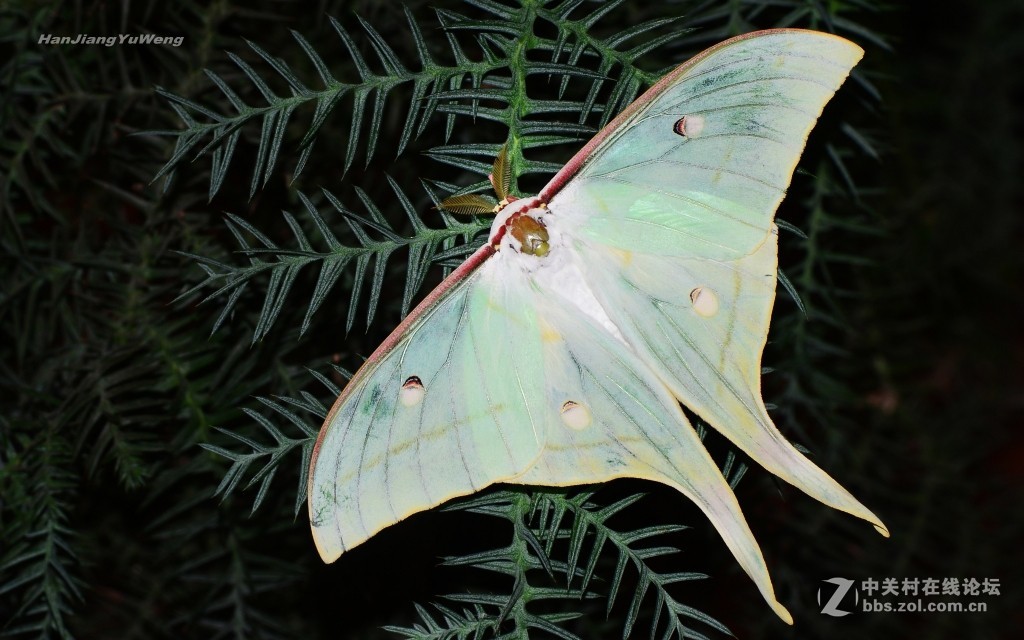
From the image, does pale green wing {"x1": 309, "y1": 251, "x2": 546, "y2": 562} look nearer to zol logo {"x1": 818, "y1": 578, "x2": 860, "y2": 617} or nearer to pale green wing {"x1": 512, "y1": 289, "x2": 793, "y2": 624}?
pale green wing {"x1": 512, "y1": 289, "x2": 793, "y2": 624}

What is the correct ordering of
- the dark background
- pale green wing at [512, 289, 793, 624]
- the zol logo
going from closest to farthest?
pale green wing at [512, 289, 793, 624]
the dark background
the zol logo

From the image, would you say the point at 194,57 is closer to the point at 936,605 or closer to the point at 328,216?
the point at 328,216

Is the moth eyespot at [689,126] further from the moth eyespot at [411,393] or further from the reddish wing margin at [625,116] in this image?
the moth eyespot at [411,393]

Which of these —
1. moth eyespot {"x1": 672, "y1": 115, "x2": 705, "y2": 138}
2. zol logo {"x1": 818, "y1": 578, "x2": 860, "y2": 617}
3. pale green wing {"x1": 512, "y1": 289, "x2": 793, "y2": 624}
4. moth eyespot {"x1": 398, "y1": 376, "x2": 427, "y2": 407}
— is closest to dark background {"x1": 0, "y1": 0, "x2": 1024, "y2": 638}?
zol logo {"x1": 818, "y1": 578, "x2": 860, "y2": 617}

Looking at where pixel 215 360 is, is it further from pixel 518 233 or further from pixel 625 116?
pixel 625 116

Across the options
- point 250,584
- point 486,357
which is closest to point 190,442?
point 250,584

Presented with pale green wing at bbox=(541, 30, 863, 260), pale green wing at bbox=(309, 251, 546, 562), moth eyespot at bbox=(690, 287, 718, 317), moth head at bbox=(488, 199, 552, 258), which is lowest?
pale green wing at bbox=(309, 251, 546, 562)

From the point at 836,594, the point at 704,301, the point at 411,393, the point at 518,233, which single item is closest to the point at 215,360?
the point at 411,393
